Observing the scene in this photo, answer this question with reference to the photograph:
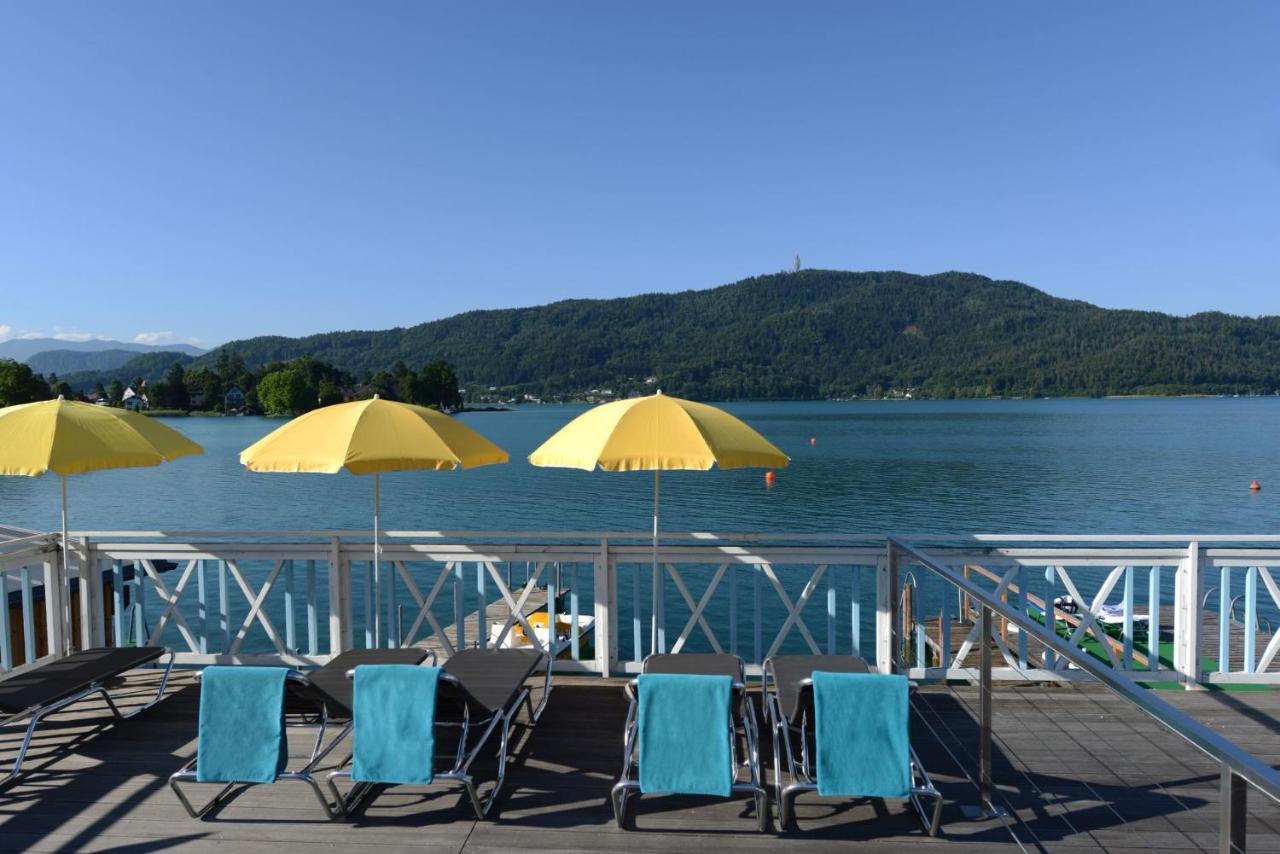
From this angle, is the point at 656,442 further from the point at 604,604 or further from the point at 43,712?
the point at 43,712

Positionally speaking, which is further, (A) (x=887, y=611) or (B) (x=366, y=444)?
(A) (x=887, y=611)

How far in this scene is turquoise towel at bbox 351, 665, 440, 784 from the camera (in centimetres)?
349

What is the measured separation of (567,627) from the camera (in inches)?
568

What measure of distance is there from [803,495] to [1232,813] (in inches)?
1376

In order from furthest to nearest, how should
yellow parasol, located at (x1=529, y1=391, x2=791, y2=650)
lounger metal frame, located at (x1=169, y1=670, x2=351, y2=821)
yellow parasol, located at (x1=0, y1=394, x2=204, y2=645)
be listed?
yellow parasol, located at (x1=0, y1=394, x2=204, y2=645) → yellow parasol, located at (x1=529, y1=391, x2=791, y2=650) → lounger metal frame, located at (x1=169, y1=670, x2=351, y2=821)

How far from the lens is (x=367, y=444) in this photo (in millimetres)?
4684

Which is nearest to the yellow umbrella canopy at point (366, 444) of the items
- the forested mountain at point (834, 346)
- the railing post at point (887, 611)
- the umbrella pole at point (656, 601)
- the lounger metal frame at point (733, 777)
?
the umbrella pole at point (656, 601)

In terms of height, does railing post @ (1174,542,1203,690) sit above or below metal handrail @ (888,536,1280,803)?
below

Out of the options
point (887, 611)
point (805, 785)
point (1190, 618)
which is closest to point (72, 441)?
point (805, 785)

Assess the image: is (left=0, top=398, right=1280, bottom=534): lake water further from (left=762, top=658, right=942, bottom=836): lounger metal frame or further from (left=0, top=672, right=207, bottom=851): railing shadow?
(left=762, top=658, right=942, bottom=836): lounger metal frame

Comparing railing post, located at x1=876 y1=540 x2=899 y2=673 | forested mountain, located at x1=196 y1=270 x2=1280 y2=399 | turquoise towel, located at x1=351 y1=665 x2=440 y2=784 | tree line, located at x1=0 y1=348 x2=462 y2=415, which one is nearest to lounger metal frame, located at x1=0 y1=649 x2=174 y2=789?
turquoise towel, located at x1=351 y1=665 x2=440 y2=784

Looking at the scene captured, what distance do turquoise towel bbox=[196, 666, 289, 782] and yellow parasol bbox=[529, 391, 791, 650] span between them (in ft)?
6.12

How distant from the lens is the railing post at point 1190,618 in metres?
5.18

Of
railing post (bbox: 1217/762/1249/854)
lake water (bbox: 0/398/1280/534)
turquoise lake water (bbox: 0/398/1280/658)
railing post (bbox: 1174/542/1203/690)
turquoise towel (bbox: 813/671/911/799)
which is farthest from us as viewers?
lake water (bbox: 0/398/1280/534)
